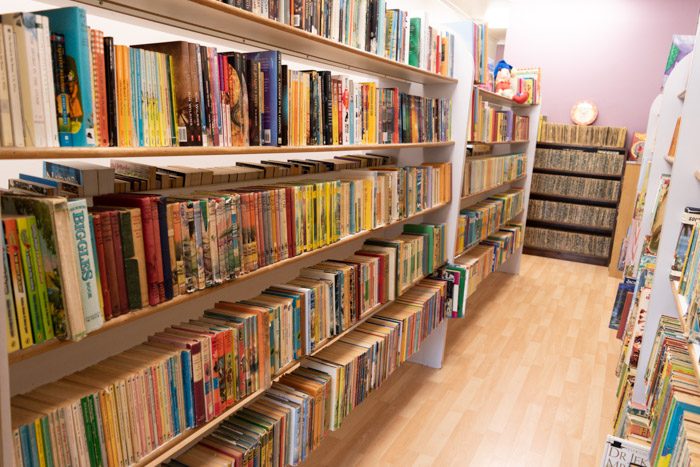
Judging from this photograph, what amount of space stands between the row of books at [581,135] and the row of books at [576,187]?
410 millimetres

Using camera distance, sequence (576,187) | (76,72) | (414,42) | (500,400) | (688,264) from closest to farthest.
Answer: (76,72) → (688,264) → (414,42) → (500,400) → (576,187)

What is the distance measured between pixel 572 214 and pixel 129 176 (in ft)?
18.1

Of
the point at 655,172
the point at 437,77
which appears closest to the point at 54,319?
the point at 437,77

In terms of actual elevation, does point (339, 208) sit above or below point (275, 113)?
below

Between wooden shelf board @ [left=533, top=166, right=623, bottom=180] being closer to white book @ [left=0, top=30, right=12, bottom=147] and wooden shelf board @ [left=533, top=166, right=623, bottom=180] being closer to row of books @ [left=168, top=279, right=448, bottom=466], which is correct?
row of books @ [left=168, top=279, right=448, bottom=466]

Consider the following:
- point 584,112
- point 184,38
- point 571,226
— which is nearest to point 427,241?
point 184,38

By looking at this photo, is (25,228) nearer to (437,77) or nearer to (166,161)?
(166,161)

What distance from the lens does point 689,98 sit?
5.58 feet

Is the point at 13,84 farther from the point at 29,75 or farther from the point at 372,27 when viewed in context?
the point at 372,27

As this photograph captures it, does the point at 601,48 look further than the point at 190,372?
Yes

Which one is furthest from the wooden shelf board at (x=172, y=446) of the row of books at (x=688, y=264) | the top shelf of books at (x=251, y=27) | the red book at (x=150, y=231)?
the row of books at (x=688, y=264)

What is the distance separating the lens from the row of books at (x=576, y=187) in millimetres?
5699

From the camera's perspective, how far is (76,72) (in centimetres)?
100

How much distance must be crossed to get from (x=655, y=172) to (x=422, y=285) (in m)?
1.52
